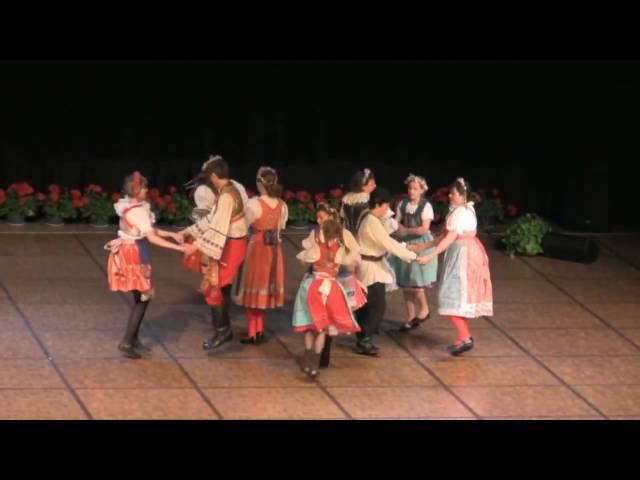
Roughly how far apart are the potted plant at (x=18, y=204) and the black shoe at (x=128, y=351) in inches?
185

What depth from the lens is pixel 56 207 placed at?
1814cm

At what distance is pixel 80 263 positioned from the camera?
16.7 meters

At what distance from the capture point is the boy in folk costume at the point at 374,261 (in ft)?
45.1

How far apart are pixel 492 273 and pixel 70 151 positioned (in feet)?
15.5

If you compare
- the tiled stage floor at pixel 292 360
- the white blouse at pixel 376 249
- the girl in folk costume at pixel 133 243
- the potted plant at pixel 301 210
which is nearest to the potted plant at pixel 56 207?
the tiled stage floor at pixel 292 360

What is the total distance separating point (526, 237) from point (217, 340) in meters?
4.62

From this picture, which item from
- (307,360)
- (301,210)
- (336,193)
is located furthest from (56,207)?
(307,360)

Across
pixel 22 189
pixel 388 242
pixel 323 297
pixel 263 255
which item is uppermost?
pixel 388 242

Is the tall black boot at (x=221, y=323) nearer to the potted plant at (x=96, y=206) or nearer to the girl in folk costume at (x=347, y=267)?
the girl in folk costume at (x=347, y=267)

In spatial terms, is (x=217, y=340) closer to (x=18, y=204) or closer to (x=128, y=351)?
(x=128, y=351)

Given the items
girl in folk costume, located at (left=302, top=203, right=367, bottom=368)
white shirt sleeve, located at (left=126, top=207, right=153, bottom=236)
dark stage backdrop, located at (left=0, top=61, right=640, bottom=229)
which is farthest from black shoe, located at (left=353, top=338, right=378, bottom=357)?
dark stage backdrop, located at (left=0, top=61, right=640, bottom=229)

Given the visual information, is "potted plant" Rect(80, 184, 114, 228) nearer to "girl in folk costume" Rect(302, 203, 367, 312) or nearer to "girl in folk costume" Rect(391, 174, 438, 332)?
"girl in folk costume" Rect(391, 174, 438, 332)

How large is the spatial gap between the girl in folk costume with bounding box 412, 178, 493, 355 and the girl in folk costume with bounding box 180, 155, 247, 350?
1540mm

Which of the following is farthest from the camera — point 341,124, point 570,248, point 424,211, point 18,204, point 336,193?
point 341,124
